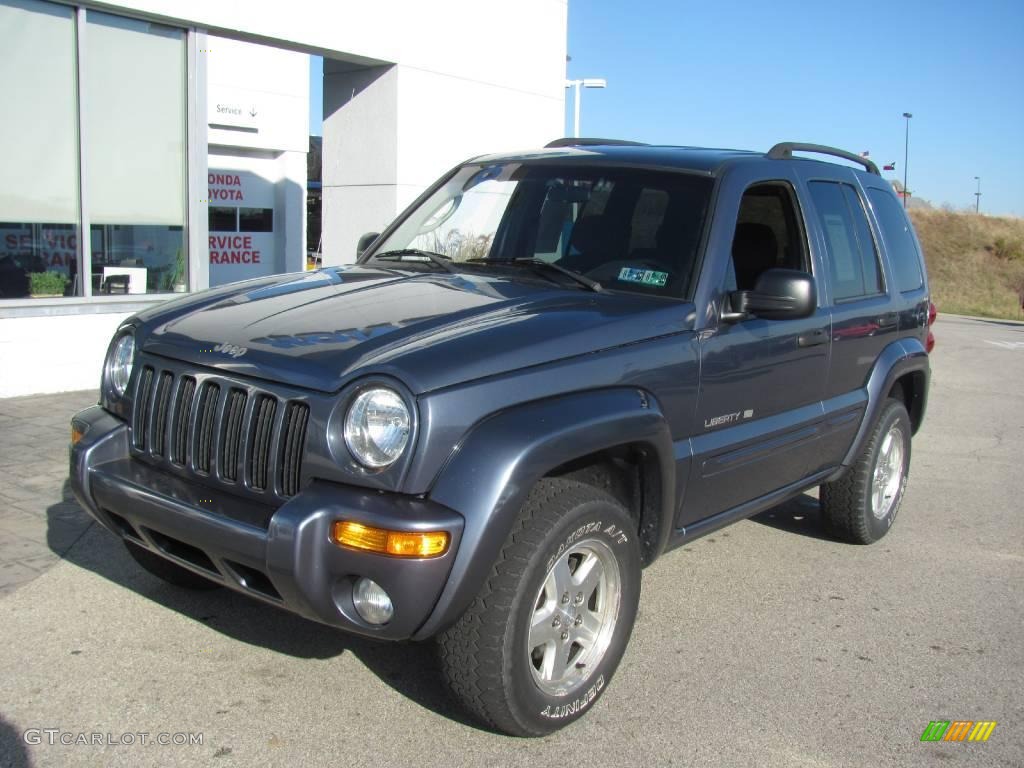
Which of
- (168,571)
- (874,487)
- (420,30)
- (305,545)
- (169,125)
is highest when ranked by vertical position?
(420,30)

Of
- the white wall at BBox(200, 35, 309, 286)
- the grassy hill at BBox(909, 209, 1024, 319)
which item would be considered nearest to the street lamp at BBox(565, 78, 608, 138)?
the white wall at BBox(200, 35, 309, 286)

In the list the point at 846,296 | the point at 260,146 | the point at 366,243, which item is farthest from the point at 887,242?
the point at 260,146

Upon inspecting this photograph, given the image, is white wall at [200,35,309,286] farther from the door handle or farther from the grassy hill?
the grassy hill

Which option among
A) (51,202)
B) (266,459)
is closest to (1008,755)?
(266,459)

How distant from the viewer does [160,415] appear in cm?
360

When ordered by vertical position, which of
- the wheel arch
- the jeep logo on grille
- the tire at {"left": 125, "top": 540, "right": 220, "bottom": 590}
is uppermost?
the jeep logo on grille

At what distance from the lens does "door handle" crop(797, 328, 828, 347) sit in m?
4.61

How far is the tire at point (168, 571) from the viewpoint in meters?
4.29

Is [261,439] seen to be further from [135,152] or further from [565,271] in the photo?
[135,152]

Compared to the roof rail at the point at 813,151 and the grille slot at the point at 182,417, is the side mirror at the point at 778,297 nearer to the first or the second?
the roof rail at the point at 813,151

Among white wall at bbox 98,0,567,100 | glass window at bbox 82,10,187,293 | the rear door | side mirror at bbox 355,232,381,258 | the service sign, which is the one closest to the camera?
the rear door

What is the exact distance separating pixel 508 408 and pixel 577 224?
59.9 inches

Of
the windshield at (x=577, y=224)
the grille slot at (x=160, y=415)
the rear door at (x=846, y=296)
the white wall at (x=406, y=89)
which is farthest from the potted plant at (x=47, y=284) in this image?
the rear door at (x=846, y=296)

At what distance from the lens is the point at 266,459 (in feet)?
10.6
